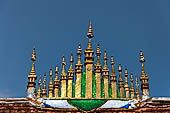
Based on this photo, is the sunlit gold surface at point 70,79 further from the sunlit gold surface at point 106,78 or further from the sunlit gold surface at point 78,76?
the sunlit gold surface at point 106,78

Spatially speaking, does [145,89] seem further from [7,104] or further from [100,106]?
[7,104]

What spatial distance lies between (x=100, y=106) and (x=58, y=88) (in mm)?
2455

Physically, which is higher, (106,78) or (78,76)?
(78,76)

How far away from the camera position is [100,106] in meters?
12.2

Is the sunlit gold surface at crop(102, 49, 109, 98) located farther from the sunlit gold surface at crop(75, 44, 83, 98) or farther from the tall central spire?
the sunlit gold surface at crop(75, 44, 83, 98)

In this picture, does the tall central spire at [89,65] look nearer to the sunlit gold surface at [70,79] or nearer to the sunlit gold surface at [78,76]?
the sunlit gold surface at [78,76]

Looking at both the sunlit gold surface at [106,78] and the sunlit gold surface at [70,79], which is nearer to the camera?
the sunlit gold surface at [106,78]

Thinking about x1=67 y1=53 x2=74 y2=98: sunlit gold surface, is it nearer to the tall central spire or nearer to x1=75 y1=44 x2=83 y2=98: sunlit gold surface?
x1=75 y1=44 x2=83 y2=98: sunlit gold surface

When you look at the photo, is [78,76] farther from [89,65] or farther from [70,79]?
[89,65]

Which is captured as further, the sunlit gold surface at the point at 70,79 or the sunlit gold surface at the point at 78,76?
the sunlit gold surface at the point at 70,79

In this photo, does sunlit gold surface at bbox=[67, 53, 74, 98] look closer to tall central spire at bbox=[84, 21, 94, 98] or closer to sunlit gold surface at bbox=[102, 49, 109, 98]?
tall central spire at bbox=[84, 21, 94, 98]

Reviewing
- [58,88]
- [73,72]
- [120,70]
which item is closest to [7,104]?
[58,88]

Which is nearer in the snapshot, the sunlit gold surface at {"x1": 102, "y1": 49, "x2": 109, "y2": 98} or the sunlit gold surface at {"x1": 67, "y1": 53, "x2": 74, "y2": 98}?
the sunlit gold surface at {"x1": 102, "y1": 49, "x2": 109, "y2": 98}

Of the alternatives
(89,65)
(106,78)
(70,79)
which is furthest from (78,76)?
(106,78)
